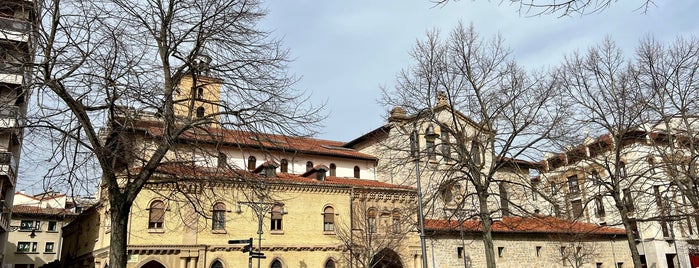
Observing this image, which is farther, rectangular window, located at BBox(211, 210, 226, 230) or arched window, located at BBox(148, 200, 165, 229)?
rectangular window, located at BBox(211, 210, 226, 230)

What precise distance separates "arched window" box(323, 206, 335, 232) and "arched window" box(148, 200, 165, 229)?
8.91 meters

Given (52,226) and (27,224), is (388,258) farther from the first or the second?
(52,226)

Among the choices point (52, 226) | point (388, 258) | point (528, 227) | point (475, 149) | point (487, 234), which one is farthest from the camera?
point (52, 226)

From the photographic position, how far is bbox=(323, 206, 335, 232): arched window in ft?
98.4

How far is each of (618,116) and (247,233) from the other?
18.7m

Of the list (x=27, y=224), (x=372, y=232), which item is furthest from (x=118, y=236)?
(x=27, y=224)

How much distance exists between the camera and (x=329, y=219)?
3012 centimetres

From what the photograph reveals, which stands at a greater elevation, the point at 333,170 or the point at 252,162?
the point at 252,162

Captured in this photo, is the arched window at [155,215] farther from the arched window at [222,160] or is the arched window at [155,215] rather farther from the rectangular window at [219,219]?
the arched window at [222,160]

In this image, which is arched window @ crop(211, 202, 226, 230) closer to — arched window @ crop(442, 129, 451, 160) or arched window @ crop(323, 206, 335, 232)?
arched window @ crop(323, 206, 335, 232)

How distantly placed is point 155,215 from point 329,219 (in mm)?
9561

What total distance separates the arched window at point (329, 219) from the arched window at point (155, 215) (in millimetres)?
8911

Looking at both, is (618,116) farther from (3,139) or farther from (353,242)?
(3,139)

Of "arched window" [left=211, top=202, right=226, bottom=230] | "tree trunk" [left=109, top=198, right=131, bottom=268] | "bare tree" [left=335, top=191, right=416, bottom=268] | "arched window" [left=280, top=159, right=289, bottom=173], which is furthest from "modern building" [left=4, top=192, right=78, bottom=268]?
"tree trunk" [left=109, top=198, right=131, bottom=268]
